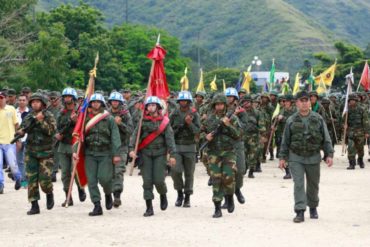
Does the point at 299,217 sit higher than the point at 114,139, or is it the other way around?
the point at 114,139

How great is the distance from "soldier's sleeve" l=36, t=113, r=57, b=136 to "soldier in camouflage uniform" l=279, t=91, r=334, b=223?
3.78 metres

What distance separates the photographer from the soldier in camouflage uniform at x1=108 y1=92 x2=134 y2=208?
13789 mm

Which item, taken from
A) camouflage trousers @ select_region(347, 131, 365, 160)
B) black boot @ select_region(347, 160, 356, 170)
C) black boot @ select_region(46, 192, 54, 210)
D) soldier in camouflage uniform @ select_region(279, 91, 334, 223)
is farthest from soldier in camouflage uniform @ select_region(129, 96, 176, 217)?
camouflage trousers @ select_region(347, 131, 365, 160)

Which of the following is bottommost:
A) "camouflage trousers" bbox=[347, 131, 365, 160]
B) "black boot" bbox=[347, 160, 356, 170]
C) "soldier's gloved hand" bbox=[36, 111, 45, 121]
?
"black boot" bbox=[347, 160, 356, 170]

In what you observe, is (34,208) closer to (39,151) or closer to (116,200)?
(39,151)

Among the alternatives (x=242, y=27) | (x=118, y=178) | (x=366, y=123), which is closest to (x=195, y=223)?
(x=118, y=178)

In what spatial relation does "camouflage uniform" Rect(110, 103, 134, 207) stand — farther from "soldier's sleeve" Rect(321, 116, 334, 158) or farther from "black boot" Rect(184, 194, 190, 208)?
"soldier's sleeve" Rect(321, 116, 334, 158)

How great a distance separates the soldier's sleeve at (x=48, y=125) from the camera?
512 inches

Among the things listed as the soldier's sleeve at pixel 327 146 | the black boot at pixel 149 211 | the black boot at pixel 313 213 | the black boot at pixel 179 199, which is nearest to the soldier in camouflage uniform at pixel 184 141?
the black boot at pixel 179 199

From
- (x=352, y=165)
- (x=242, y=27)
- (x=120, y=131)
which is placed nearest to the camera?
(x=120, y=131)

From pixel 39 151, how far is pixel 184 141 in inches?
103

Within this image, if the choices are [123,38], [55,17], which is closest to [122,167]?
[55,17]

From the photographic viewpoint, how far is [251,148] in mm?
19438

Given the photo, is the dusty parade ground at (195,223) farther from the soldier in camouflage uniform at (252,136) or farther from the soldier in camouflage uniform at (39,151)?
the soldier in camouflage uniform at (252,136)
